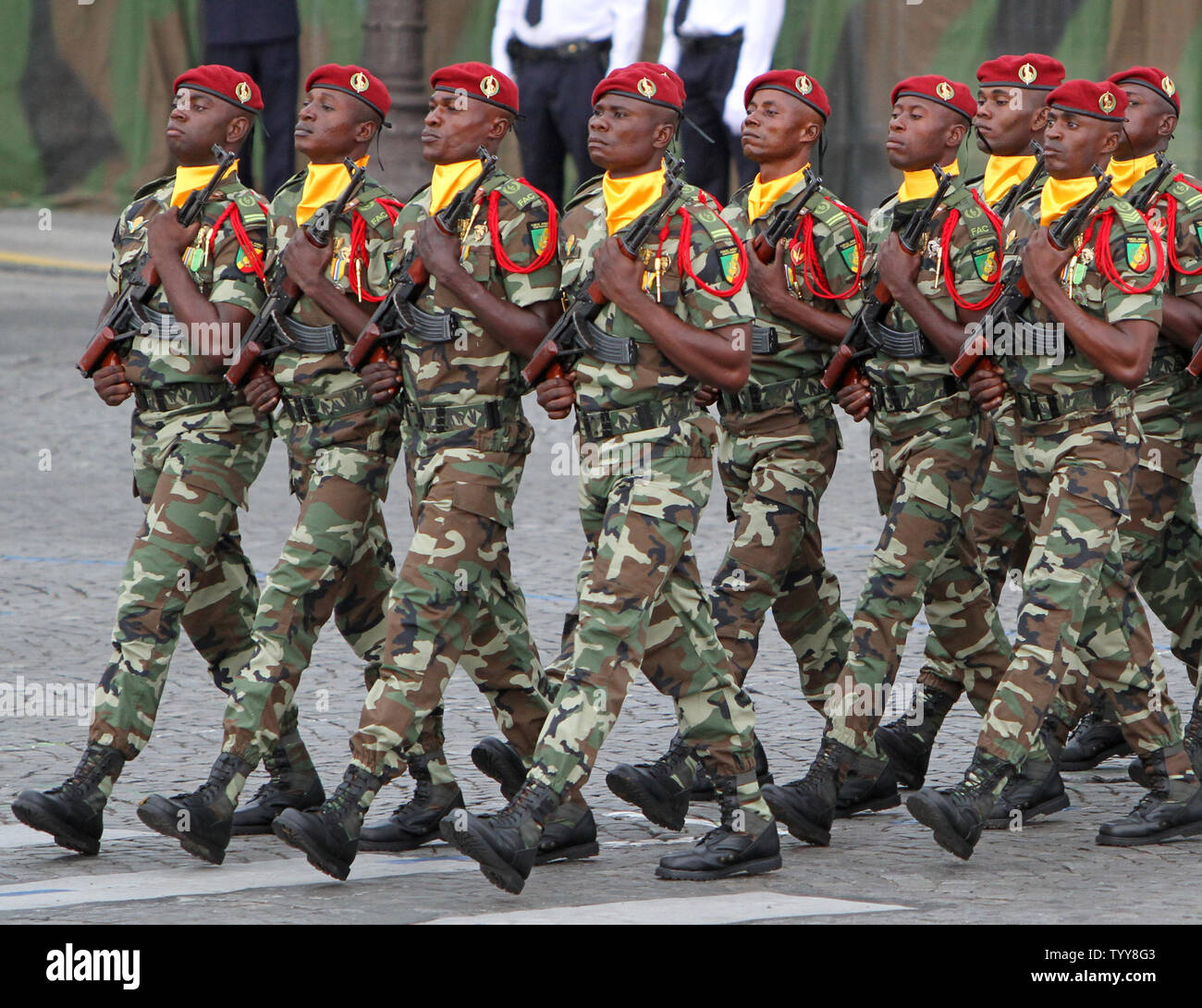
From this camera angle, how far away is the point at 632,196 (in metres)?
6.34

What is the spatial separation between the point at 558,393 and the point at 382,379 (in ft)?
1.94

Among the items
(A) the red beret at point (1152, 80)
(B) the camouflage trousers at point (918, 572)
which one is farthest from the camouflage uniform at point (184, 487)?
(A) the red beret at point (1152, 80)

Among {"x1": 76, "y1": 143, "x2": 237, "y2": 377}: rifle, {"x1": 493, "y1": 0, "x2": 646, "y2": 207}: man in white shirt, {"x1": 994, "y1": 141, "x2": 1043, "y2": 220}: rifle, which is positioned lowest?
{"x1": 76, "y1": 143, "x2": 237, "y2": 377}: rifle

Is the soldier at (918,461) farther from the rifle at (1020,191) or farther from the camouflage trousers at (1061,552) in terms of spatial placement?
the camouflage trousers at (1061,552)

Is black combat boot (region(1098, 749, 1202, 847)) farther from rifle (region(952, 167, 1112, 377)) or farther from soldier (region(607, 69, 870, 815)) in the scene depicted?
rifle (region(952, 167, 1112, 377))

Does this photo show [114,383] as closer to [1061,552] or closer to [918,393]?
[918,393]

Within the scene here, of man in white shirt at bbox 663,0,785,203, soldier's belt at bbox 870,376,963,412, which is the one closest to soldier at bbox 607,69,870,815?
soldier's belt at bbox 870,376,963,412

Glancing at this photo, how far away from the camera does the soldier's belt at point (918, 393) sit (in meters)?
6.97

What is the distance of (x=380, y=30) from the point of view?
58.1ft

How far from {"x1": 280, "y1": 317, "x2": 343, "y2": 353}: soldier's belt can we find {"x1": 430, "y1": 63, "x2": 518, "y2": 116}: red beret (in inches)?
31.5

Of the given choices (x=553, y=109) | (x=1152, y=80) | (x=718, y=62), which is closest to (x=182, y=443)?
(x=1152, y=80)

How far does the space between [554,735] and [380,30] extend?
1256 centimetres

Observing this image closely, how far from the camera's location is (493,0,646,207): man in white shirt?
16.0 m

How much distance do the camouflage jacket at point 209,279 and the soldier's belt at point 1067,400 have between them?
7.68ft
